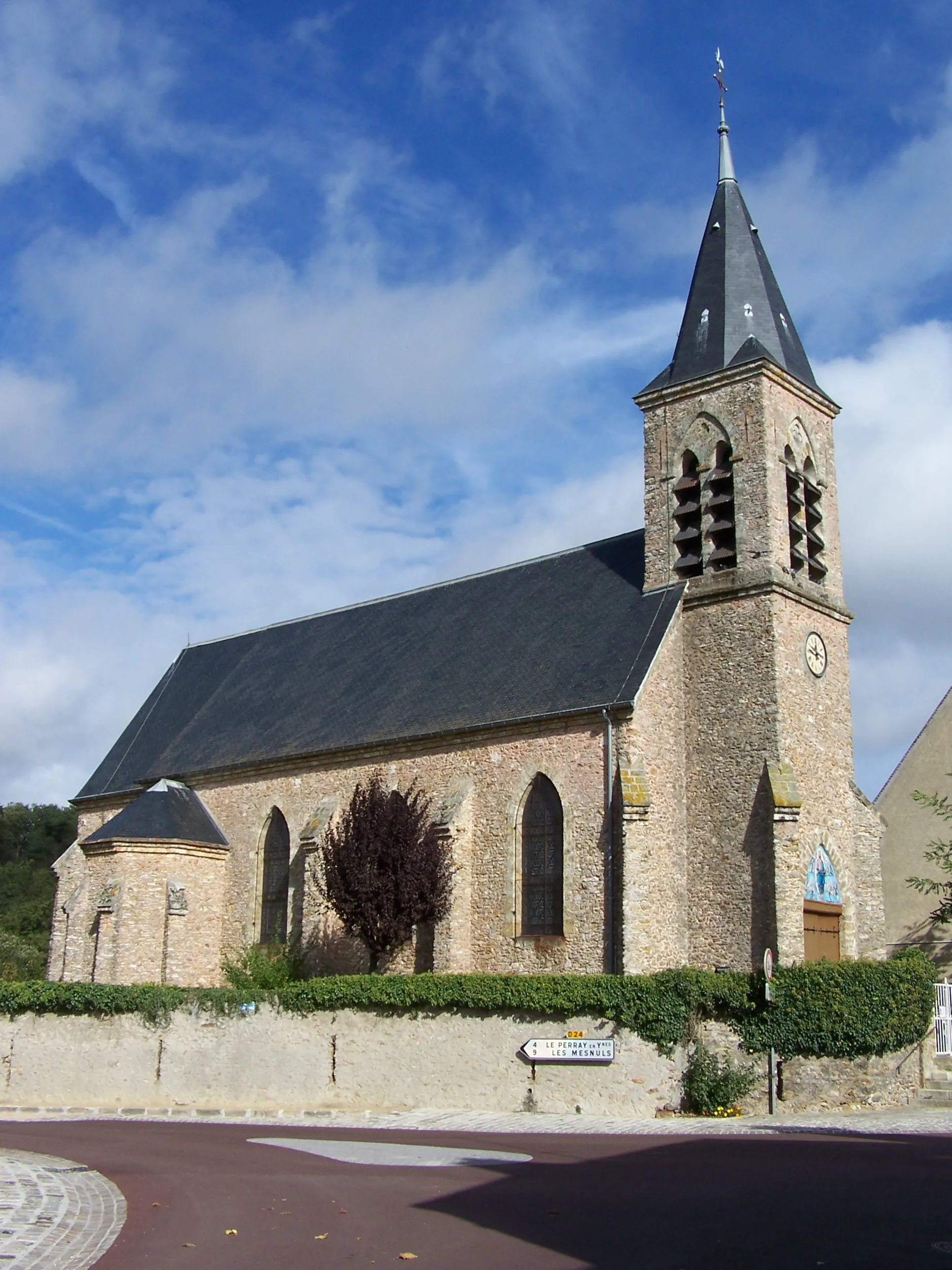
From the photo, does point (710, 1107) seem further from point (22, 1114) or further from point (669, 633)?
point (22, 1114)

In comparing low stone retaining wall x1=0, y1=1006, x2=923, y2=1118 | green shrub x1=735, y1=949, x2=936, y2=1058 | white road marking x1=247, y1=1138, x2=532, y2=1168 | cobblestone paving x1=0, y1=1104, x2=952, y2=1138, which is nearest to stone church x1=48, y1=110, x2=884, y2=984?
green shrub x1=735, y1=949, x2=936, y2=1058

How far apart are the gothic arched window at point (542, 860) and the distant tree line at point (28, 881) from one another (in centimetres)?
1603

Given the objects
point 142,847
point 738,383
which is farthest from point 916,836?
point 142,847

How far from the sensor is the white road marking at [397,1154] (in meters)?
13.7

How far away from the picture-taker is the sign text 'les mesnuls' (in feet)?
63.1

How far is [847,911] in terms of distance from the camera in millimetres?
23906

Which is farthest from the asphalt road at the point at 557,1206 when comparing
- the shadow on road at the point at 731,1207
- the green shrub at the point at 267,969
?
the green shrub at the point at 267,969

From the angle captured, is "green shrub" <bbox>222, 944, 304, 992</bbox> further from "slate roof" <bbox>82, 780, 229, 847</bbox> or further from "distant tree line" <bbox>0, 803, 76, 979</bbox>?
"distant tree line" <bbox>0, 803, 76, 979</bbox>

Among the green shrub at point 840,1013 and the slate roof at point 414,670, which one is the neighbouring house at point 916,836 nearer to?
the green shrub at point 840,1013

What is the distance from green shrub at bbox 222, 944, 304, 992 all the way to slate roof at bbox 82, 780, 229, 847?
312 cm

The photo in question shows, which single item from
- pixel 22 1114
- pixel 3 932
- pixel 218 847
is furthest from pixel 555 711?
pixel 3 932

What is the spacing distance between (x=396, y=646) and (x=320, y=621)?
4993mm

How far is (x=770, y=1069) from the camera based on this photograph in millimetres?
19031

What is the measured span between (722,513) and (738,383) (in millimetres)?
2698
